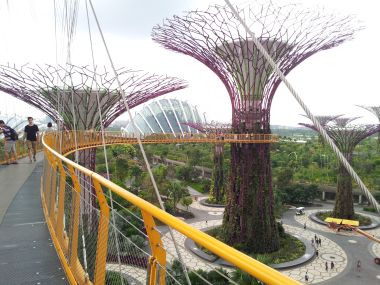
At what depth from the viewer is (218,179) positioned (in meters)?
24.0

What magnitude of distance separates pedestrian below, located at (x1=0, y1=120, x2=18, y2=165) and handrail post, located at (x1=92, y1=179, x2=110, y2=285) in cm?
769

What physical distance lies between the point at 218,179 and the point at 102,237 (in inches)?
873

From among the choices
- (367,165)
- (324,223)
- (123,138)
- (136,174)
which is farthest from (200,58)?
(367,165)

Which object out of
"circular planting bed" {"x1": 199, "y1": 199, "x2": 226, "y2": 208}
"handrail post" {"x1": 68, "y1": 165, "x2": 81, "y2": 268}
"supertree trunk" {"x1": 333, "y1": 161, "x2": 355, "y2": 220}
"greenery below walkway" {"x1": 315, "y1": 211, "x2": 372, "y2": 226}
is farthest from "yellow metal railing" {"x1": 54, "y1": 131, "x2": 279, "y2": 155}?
"greenery below walkway" {"x1": 315, "y1": 211, "x2": 372, "y2": 226}

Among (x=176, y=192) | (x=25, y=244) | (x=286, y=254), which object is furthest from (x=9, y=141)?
(x=176, y=192)

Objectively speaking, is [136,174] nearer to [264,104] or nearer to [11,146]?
[264,104]

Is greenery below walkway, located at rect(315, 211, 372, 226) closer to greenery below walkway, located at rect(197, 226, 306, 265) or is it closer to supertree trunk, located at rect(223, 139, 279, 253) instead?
greenery below walkway, located at rect(197, 226, 306, 265)

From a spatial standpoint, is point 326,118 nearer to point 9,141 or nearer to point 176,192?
point 176,192

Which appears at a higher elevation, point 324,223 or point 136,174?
point 136,174

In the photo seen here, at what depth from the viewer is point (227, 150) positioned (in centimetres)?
3822

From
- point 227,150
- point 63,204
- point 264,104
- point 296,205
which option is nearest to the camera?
point 63,204

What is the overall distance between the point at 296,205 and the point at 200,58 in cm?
1567

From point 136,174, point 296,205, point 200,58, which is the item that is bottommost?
point 296,205

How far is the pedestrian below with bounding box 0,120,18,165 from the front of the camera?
876cm
